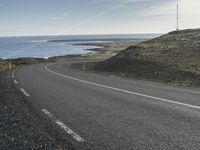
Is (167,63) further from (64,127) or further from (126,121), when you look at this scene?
(64,127)

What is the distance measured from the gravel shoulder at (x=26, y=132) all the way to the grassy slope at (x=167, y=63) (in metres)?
13.1

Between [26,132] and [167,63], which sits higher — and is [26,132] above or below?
above

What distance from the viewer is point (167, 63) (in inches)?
1167

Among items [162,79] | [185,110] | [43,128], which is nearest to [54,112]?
[43,128]

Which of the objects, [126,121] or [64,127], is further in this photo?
[126,121]

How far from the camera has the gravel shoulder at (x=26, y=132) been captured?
19.8ft

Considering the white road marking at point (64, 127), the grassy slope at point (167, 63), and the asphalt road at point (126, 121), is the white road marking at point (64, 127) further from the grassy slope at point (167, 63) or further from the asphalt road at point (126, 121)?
the grassy slope at point (167, 63)

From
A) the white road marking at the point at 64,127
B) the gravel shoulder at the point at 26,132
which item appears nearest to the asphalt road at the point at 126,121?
the white road marking at the point at 64,127

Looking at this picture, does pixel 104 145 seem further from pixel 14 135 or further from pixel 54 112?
pixel 54 112

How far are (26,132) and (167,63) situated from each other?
23.8 meters

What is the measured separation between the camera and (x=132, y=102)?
10.9 m

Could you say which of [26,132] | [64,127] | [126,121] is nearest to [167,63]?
[126,121]

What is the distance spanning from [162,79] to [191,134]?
17.8 m

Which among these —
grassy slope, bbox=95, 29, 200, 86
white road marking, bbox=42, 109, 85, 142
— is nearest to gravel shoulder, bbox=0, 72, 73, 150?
white road marking, bbox=42, 109, 85, 142
